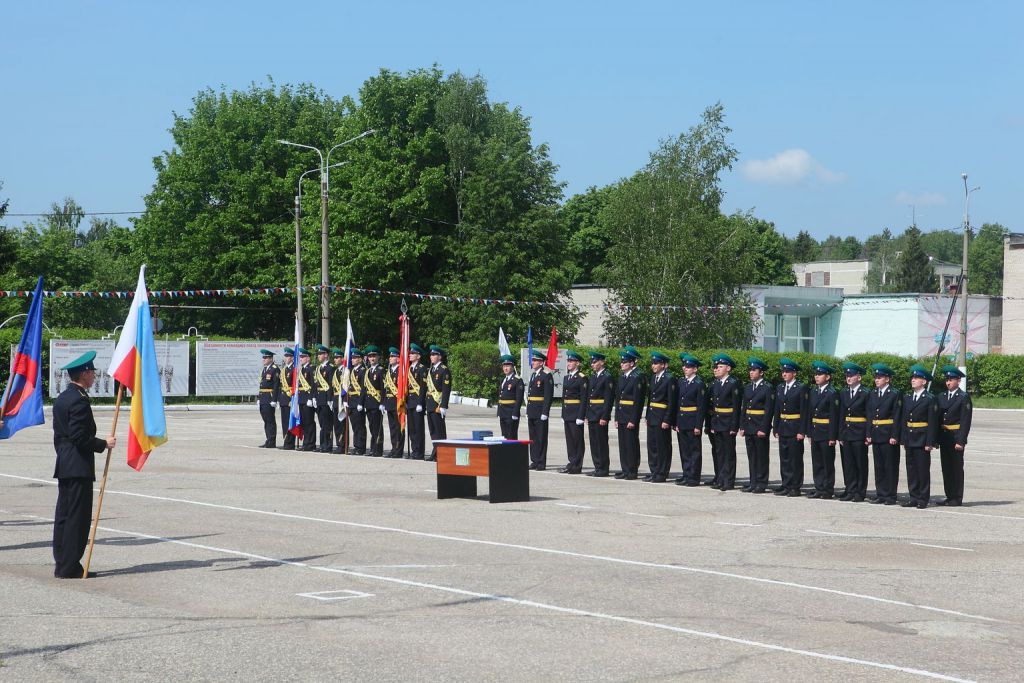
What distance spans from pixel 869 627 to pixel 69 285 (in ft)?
230

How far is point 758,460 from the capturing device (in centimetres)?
1759

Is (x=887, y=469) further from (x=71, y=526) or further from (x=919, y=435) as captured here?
(x=71, y=526)

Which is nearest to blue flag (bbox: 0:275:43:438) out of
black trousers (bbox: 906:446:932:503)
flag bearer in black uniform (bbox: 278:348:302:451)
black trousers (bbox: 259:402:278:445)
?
black trousers (bbox: 906:446:932:503)

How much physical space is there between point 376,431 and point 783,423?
29.6 ft

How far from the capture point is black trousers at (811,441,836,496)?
16.8 meters

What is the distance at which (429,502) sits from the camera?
15625 mm

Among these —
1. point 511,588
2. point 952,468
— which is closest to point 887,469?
point 952,468

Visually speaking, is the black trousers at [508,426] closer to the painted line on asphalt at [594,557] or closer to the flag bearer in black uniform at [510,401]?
the flag bearer in black uniform at [510,401]

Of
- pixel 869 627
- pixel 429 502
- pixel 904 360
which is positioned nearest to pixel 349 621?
pixel 869 627

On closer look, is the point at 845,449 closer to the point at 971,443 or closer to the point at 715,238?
the point at 971,443

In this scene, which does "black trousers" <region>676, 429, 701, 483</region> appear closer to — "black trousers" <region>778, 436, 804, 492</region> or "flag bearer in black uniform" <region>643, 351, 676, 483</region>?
"flag bearer in black uniform" <region>643, 351, 676, 483</region>

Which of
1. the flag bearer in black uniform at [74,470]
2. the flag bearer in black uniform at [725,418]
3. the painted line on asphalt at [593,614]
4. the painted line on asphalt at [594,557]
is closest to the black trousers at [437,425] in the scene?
the flag bearer in black uniform at [725,418]

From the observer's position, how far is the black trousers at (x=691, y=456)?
1836 cm

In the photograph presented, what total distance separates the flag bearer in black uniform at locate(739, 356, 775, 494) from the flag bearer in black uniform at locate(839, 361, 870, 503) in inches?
45.5
